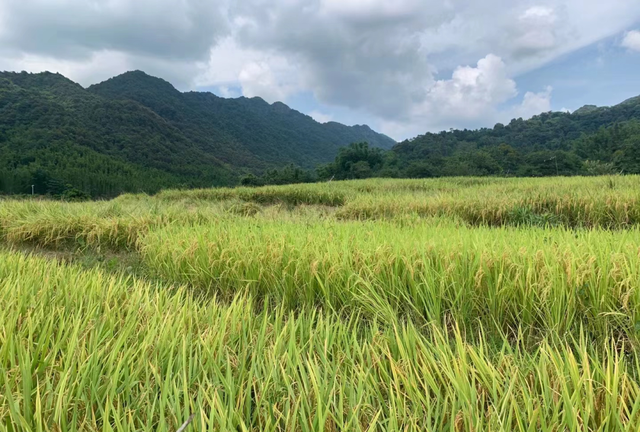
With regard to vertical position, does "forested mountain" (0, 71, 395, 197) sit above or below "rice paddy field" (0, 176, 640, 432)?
above

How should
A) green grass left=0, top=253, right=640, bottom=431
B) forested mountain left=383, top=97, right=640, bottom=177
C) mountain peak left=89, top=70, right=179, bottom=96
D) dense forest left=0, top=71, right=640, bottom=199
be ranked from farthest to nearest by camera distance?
mountain peak left=89, top=70, right=179, bottom=96
dense forest left=0, top=71, right=640, bottom=199
forested mountain left=383, top=97, right=640, bottom=177
green grass left=0, top=253, right=640, bottom=431

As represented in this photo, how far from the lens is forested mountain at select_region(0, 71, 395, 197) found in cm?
4200

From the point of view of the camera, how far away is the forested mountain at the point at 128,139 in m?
42.0

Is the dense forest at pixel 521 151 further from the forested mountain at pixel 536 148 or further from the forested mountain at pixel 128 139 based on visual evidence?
the forested mountain at pixel 128 139

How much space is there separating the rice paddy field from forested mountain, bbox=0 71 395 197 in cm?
4255

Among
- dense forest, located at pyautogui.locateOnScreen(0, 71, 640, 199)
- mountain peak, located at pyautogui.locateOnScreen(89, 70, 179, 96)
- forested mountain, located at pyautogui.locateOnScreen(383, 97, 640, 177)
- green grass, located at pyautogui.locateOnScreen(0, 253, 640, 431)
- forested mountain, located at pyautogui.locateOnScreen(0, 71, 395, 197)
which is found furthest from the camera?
mountain peak, located at pyautogui.locateOnScreen(89, 70, 179, 96)

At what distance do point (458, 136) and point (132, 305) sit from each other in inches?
2654

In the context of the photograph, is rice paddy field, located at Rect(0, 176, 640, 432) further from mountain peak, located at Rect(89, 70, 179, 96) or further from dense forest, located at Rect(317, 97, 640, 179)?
mountain peak, located at Rect(89, 70, 179, 96)

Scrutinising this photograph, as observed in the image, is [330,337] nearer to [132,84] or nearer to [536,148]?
[536,148]

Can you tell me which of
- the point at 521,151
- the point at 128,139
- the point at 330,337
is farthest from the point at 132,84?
the point at 330,337

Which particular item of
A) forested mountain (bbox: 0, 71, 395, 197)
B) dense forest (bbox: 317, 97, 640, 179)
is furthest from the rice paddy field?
forested mountain (bbox: 0, 71, 395, 197)

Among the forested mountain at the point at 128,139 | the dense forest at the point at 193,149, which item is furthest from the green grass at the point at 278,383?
the forested mountain at the point at 128,139

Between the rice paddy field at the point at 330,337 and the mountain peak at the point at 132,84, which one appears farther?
the mountain peak at the point at 132,84

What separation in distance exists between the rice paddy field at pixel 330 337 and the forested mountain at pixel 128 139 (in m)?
42.5
